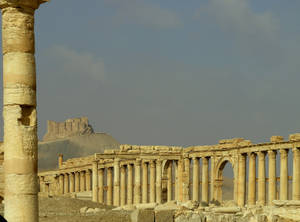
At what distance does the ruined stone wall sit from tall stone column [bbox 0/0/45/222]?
14296 cm

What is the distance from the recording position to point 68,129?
542ft

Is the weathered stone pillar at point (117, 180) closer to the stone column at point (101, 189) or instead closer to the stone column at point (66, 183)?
the stone column at point (101, 189)

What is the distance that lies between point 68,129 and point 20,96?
146551 mm

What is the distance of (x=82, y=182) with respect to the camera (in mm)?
74125

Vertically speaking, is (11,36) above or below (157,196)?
above

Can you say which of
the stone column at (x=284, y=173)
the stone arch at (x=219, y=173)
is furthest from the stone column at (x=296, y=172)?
the stone arch at (x=219, y=173)

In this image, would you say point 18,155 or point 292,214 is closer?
point 18,155

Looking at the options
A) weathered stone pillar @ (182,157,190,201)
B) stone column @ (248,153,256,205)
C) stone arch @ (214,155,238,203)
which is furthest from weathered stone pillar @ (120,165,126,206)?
stone column @ (248,153,256,205)

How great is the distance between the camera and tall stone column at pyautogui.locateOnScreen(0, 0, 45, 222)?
19.4 metres

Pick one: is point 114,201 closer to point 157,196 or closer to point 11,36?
point 157,196

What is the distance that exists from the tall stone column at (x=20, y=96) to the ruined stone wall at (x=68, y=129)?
14296 cm

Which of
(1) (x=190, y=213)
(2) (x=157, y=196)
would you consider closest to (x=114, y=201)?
(2) (x=157, y=196)

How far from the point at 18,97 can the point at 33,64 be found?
3.68ft

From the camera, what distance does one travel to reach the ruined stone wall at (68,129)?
16400 centimetres
